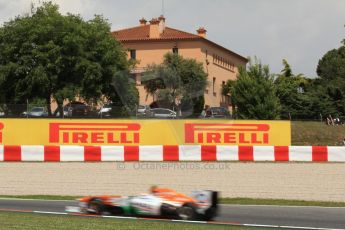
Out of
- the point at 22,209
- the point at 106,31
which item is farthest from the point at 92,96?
the point at 22,209

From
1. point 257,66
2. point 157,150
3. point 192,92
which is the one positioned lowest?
point 157,150

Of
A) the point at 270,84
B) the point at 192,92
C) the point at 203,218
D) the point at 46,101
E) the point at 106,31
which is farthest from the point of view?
the point at 106,31

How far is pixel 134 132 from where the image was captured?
1822 cm

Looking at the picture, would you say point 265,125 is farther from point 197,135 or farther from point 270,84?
point 270,84

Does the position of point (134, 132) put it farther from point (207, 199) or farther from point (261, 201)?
point (207, 199)

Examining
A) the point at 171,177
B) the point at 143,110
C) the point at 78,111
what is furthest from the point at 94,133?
the point at 78,111

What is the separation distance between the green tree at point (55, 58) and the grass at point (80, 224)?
36.7 m

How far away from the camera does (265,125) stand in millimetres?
19391

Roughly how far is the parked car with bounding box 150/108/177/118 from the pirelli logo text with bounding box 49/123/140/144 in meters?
1.51

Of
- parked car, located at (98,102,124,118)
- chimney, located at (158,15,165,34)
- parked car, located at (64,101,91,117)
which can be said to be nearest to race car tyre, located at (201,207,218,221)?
parked car, located at (98,102,124,118)

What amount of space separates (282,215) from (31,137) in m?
9.66

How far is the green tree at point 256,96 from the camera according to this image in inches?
1404

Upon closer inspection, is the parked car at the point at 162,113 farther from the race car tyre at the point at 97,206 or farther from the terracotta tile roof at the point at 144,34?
the terracotta tile roof at the point at 144,34

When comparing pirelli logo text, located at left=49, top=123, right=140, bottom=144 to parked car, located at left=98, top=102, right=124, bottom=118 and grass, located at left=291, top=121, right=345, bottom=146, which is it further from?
grass, located at left=291, top=121, right=345, bottom=146
